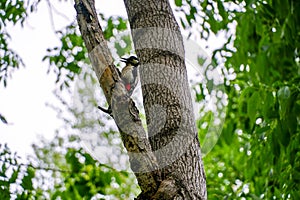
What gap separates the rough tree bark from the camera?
1217mm

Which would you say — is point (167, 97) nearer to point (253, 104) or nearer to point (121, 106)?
point (121, 106)

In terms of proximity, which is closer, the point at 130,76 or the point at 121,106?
the point at 121,106

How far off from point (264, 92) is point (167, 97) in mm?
765

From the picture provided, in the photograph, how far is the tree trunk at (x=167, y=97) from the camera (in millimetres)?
1258

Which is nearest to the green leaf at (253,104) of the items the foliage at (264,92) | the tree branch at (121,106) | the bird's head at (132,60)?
the foliage at (264,92)

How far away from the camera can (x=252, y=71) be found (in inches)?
99.0

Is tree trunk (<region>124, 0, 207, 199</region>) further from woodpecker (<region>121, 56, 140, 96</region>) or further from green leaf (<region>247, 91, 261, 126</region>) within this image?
green leaf (<region>247, 91, 261, 126</region>)

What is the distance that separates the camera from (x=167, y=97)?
1349 mm

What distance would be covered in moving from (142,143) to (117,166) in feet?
1.44

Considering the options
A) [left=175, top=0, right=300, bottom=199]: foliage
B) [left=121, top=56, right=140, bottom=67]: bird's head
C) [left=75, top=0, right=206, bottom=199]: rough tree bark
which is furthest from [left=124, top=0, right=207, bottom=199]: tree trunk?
[left=175, top=0, right=300, bottom=199]: foliage

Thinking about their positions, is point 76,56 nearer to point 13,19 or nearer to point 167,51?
point 13,19

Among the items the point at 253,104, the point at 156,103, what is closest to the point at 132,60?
the point at 156,103

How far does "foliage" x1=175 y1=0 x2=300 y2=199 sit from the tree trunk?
48 centimetres

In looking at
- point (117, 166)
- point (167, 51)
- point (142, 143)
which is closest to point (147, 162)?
point (142, 143)
